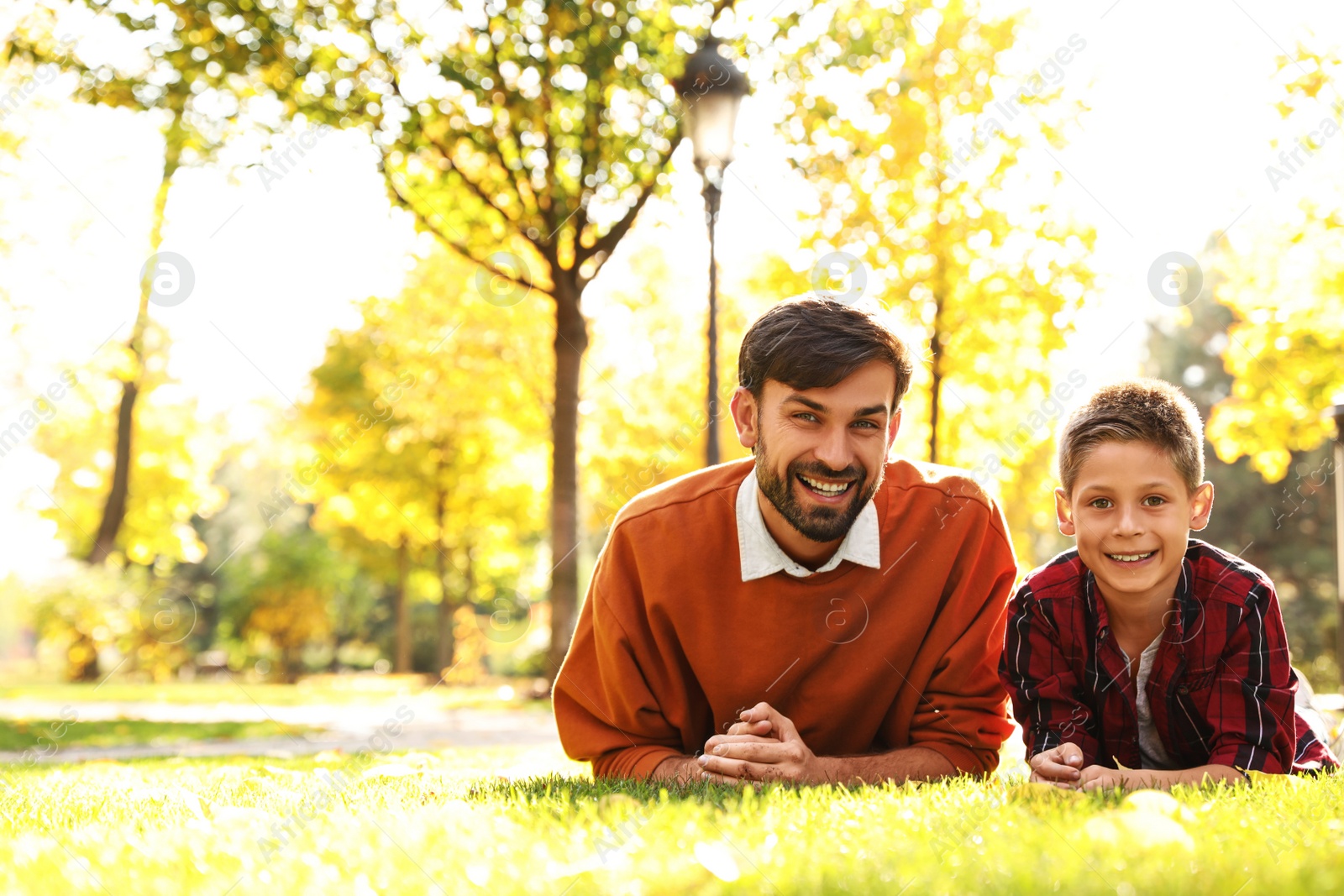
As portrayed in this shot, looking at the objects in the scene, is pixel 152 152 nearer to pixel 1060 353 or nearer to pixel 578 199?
pixel 578 199

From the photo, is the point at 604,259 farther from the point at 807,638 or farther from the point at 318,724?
the point at 807,638

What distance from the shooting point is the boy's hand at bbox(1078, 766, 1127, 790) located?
10.4 ft

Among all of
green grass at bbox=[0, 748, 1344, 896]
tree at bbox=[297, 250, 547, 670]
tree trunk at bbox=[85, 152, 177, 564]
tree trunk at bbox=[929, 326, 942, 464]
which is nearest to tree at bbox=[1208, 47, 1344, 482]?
tree trunk at bbox=[929, 326, 942, 464]

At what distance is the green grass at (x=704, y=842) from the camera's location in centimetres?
208

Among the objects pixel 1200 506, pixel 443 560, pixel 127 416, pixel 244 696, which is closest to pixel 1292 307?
pixel 1200 506

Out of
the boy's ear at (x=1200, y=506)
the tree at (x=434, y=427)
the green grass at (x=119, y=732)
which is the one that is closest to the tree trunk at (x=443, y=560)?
the tree at (x=434, y=427)

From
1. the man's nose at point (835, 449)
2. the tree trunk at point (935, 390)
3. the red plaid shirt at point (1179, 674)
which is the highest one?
the tree trunk at point (935, 390)

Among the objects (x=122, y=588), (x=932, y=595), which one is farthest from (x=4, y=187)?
(x=932, y=595)

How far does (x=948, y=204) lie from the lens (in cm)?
1348

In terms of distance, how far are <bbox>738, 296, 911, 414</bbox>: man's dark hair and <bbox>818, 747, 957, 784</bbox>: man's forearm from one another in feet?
3.92

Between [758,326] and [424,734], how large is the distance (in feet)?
25.6

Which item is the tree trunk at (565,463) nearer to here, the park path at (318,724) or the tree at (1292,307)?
the park path at (318,724)

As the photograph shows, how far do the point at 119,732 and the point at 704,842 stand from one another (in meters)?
10.1

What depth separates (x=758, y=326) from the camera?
3.92 meters
